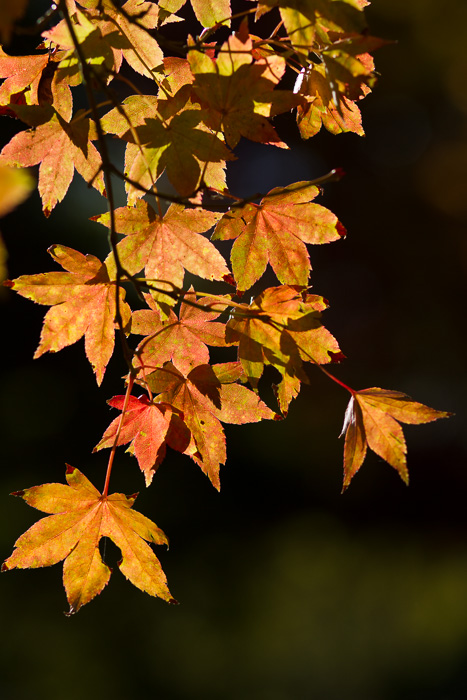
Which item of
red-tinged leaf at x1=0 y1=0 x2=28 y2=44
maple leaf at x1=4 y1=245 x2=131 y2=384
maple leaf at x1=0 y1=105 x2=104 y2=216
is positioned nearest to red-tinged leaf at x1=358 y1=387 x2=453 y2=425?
maple leaf at x1=4 y1=245 x2=131 y2=384

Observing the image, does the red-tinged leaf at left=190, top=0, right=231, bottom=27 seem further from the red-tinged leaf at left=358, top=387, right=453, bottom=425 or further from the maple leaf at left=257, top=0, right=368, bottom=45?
the red-tinged leaf at left=358, top=387, right=453, bottom=425

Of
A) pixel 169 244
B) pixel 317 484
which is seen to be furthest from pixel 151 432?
pixel 317 484

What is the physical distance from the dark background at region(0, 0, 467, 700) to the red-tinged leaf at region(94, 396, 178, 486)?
3.63 m

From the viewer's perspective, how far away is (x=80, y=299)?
0.88 meters

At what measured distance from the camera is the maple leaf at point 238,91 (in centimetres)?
74

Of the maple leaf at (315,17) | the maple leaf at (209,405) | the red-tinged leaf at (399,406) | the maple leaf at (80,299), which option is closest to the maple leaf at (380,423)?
the red-tinged leaf at (399,406)

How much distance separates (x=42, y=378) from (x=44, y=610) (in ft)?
6.01

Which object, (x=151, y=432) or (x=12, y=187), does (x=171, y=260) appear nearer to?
(x=151, y=432)

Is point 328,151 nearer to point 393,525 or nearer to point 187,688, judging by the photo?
point 393,525

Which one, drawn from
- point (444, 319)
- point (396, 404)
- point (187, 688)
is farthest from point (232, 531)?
point (396, 404)

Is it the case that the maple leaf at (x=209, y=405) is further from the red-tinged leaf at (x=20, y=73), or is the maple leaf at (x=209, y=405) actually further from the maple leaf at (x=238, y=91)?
the red-tinged leaf at (x=20, y=73)

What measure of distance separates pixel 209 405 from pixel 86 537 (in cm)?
26

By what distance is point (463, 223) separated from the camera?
6.98m

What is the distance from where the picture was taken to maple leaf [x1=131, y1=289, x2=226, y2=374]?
927mm
